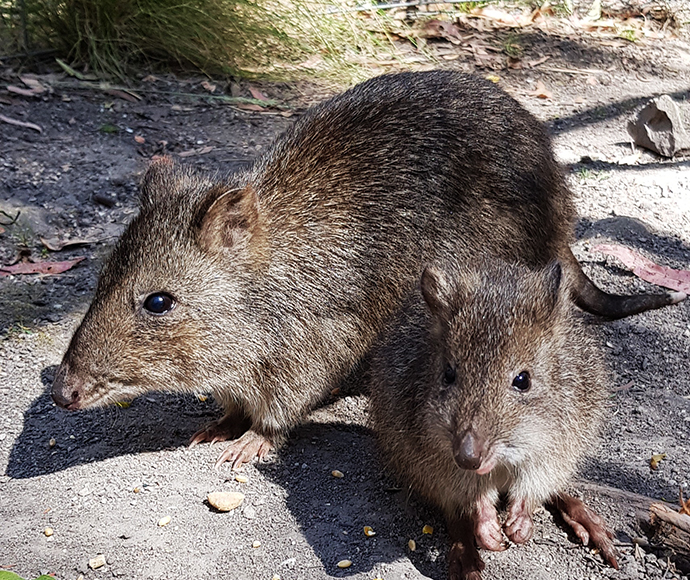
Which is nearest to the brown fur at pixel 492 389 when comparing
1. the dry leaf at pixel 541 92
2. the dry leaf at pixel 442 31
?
the dry leaf at pixel 541 92

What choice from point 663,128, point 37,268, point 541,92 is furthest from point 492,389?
point 541,92

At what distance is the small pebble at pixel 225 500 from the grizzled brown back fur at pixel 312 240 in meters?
0.48

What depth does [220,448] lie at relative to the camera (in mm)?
4434

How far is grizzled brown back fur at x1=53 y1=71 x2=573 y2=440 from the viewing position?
4.02m

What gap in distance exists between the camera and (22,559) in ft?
11.7

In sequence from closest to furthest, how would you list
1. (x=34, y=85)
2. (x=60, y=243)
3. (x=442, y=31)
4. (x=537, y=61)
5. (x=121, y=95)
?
(x=60, y=243) < (x=34, y=85) < (x=121, y=95) < (x=537, y=61) < (x=442, y=31)

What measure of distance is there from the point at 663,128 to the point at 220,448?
4.47 meters

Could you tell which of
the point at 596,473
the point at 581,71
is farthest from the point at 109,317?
the point at 581,71

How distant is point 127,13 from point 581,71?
439 cm

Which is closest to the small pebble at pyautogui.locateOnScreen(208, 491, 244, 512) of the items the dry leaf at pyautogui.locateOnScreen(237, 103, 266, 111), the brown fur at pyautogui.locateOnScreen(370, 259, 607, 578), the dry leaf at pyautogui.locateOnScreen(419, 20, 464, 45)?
the brown fur at pyautogui.locateOnScreen(370, 259, 607, 578)

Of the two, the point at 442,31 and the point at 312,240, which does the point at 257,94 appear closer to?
the point at 442,31

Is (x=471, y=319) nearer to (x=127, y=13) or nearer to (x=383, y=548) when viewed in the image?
(x=383, y=548)

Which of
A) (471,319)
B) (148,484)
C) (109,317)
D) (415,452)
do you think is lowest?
(148,484)

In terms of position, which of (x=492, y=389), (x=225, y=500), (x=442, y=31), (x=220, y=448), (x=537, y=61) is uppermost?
(x=492, y=389)
